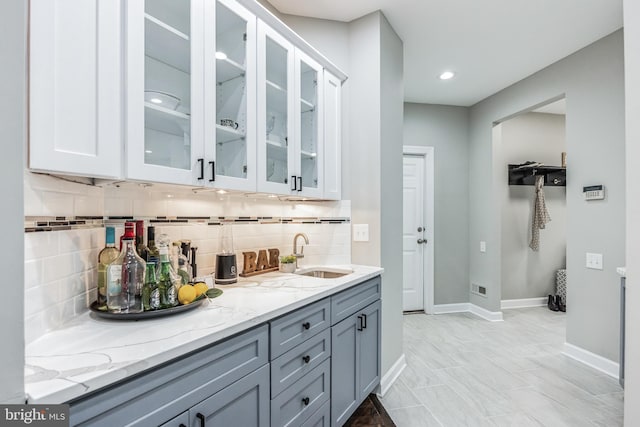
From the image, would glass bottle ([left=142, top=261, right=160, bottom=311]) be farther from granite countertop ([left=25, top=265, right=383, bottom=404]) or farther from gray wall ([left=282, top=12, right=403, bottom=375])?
gray wall ([left=282, top=12, right=403, bottom=375])

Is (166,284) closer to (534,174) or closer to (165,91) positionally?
(165,91)

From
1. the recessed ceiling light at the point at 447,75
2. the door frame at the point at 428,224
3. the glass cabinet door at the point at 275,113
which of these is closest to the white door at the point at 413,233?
the door frame at the point at 428,224

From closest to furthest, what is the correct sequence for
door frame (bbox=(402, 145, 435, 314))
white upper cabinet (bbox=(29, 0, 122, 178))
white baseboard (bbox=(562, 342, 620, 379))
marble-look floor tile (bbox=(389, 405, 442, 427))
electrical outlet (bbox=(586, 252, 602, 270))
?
white upper cabinet (bbox=(29, 0, 122, 178)) → marble-look floor tile (bbox=(389, 405, 442, 427)) → white baseboard (bbox=(562, 342, 620, 379)) → electrical outlet (bbox=(586, 252, 602, 270)) → door frame (bbox=(402, 145, 435, 314))

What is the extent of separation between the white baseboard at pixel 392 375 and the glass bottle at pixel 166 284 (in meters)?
→ 1.74

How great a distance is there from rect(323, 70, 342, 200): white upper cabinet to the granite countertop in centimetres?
106

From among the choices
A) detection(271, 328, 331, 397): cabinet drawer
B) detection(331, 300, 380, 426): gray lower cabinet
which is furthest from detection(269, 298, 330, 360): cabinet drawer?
detection(331, 300, 380, 426): gray lower cabinet

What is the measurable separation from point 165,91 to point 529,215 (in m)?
4.86

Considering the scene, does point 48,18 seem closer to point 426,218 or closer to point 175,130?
point 175,130

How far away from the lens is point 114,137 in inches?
42.4

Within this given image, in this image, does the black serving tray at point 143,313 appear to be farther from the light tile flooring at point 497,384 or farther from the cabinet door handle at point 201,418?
the light tile flooring at point 497,384

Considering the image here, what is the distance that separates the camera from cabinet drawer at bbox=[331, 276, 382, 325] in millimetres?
1747

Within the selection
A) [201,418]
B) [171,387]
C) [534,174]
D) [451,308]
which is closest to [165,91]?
[171,387]

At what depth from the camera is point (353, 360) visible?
191 centimetres

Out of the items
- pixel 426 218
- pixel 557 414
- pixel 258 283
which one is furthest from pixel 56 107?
pixel 426 218
